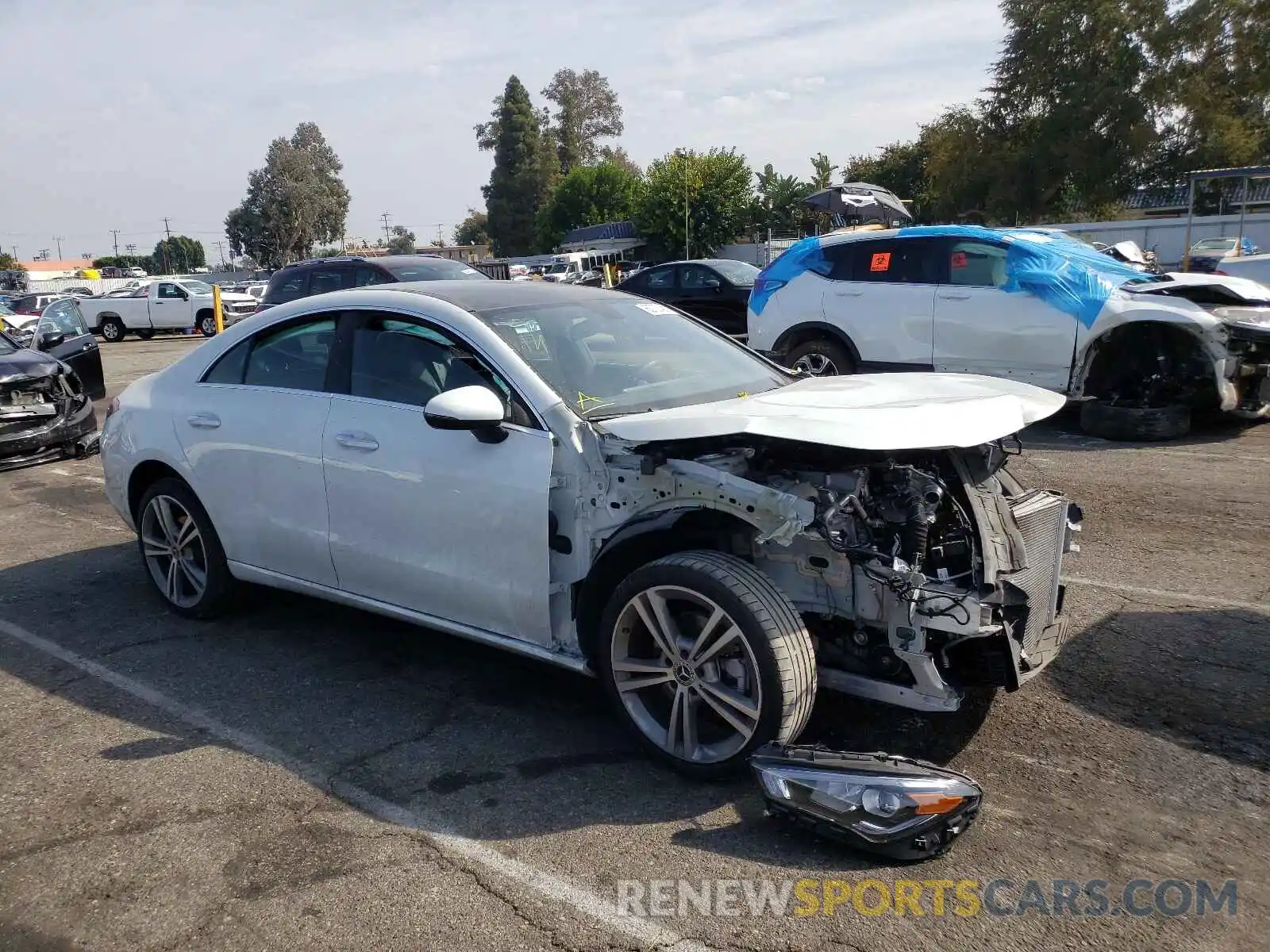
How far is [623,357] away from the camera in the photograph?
14.3ft

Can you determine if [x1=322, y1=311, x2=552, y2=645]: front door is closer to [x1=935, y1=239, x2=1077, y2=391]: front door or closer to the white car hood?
the white car hood

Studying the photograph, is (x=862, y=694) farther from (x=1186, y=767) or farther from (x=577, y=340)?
(x=577, y=340)

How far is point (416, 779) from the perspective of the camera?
11.9ft

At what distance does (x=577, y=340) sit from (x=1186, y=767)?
275cm

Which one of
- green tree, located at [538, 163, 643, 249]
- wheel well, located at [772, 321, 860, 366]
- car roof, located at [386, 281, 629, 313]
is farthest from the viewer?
green tree, located at [538, 163, 643, 249]

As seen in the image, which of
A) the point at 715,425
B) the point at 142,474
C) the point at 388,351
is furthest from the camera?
the point at 142,474

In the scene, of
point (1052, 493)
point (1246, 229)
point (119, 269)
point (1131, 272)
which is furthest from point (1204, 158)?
point (119, 269)

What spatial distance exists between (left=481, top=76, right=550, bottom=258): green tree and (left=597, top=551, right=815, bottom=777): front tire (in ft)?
262

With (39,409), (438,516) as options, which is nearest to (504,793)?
(438,516)

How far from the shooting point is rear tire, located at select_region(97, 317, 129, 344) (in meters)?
29.9

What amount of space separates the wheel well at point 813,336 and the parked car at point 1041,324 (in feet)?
0.06

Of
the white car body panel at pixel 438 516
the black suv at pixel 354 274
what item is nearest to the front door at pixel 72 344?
the black suv at pixel 354 274

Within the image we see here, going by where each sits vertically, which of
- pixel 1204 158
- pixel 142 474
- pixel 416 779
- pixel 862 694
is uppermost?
pixel 1204 158

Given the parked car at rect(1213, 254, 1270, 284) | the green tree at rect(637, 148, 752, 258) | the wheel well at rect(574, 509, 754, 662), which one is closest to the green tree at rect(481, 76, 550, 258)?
the green tree at rect(637, 148, 752, 258)
